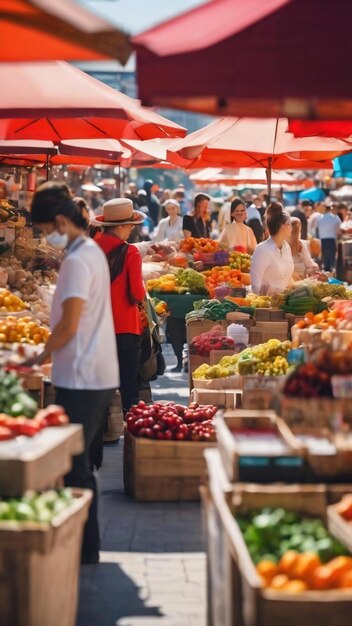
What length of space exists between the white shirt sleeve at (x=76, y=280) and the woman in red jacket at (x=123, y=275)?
363 cm

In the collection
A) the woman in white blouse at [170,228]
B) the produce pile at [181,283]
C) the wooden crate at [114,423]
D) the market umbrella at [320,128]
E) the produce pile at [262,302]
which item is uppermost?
the market umbrella at [320,128]

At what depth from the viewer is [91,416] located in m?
6.52

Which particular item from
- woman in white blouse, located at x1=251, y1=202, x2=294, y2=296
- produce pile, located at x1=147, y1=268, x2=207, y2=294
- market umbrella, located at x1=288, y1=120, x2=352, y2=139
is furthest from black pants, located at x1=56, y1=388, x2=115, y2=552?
produce pile, located at x1=147, y1=268, x2=207, y2=294

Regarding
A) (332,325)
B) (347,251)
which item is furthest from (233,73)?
(347,251)

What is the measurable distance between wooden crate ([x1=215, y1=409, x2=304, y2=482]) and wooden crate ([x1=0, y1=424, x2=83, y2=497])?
72 cm

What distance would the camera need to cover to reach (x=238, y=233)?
17.3m

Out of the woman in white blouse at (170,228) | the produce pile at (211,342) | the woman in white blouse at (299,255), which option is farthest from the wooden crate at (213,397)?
the woman in white blouse at (170,228)

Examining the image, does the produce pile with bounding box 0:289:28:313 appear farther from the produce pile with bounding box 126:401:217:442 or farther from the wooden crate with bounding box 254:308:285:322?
the wooden crate with bounding box 254:308:285:322

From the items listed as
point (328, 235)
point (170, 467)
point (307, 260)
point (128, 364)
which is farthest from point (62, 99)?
point (328, 235)

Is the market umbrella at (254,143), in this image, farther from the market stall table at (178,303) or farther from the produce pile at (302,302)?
the produce pile at (302,302)

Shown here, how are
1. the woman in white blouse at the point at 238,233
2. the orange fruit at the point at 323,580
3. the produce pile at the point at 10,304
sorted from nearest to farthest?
the orange fruit at the point at 323,580, the produce pile at the point at 10,304, the woman in white blouse at the point at 238,233

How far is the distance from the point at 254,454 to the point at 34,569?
1.07 metres

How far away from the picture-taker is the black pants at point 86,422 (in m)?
6.44

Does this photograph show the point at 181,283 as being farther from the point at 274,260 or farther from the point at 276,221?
the point at 276,221
